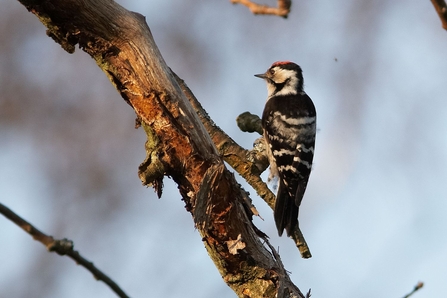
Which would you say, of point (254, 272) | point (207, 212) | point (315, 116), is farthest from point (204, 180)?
point (315, 116)

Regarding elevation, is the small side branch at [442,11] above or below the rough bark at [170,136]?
below

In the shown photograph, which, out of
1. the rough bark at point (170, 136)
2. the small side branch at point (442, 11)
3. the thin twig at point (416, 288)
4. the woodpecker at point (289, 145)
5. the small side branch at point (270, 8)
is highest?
the woodpecker at point (289, 145)

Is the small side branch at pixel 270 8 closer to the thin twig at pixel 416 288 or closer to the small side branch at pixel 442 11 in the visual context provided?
the small side branch at pixel 442 11

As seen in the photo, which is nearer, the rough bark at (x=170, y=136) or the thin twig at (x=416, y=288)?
the thin twig at (x=416, y=288)

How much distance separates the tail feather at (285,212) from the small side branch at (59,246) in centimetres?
281

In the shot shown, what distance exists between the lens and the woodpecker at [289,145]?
4.51 meters

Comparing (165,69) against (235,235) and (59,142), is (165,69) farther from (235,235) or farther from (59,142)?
(59,142)

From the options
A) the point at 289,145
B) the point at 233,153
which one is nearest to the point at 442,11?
the point at 233,153

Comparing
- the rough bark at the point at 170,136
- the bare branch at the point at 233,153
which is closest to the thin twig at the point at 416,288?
the rough bark at the point at 170,136

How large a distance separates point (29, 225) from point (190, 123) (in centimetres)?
172

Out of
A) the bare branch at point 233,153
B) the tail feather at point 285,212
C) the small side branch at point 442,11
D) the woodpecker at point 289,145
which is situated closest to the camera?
the small side branch at point 442,11

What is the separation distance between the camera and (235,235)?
121 inches

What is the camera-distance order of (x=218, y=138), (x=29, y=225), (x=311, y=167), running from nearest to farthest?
(x=29, y=225) < (x=218, y=138) < (x=311, y=167)

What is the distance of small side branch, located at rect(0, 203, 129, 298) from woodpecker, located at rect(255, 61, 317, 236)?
2.83m
